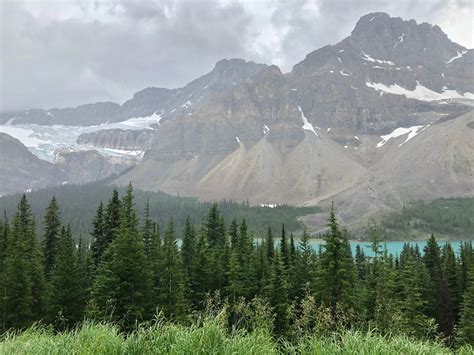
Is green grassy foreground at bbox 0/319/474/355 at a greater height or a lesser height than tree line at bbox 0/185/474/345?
greater

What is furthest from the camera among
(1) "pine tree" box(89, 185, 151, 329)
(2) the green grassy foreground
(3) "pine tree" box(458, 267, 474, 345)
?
(3) "pine tree" box(458, 267, 474, 345)

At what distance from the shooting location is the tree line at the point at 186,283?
1230 inches

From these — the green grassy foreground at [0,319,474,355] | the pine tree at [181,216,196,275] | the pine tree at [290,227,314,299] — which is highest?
the green grassy foreground at [0,319,474,355]

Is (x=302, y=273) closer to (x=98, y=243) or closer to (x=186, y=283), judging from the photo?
(x=186, y=283)

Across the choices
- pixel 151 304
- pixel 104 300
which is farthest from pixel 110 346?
pixel 151 304

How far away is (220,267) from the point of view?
44.9 metres

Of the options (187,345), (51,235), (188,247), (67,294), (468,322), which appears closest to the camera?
(187,345)

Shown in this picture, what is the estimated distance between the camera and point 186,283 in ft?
138

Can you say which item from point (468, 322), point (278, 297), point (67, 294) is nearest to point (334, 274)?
point (278, 297)

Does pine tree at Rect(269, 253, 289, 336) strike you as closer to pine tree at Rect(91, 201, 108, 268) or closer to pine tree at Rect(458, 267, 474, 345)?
pine tree at Rect(458, 267, 474, 345)

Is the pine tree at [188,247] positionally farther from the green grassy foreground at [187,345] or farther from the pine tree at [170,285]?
the green grassy foreground at [187,345]

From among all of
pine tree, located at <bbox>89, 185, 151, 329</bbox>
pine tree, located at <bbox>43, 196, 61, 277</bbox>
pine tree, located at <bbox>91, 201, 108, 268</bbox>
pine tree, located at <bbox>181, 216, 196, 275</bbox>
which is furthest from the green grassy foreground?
pine tree, located at <bbox>43, 196, 61, 277</bbox>

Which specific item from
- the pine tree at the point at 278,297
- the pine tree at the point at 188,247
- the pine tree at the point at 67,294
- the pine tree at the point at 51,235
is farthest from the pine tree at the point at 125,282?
the pine tree at the point at 51,235

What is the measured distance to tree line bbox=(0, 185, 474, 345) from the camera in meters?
31.2
